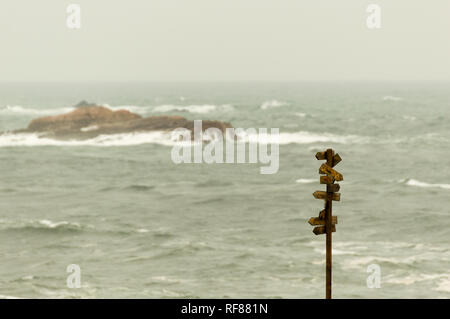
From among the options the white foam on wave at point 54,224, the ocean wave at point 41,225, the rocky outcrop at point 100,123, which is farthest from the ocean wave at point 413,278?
the rocky outcrop at point 100,123

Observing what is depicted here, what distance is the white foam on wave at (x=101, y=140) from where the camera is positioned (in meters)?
72.2

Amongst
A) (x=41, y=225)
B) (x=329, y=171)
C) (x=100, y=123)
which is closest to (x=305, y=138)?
(x=100, y=123)

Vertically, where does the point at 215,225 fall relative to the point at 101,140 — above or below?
below

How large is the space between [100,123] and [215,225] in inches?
1770

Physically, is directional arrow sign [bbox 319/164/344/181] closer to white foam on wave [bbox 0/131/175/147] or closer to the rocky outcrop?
white foam on wave [bbox 0/131/175/147]

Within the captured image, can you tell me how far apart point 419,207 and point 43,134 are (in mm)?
45438

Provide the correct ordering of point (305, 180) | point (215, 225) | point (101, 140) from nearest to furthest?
1. point (215, 225)
2. point (305, 180)
3. point (101, 140)

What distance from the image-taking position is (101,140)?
7338 centimetres

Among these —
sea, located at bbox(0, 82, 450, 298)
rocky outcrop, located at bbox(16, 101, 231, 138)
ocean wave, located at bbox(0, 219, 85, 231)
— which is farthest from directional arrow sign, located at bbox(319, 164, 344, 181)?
rocky outcrop, located at bbox(16, 101, 231, 138)

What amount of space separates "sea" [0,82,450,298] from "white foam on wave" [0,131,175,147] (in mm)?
3947

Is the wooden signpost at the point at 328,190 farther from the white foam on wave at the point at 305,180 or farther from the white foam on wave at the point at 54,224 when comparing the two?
the white foam on wave at the point at 305,180

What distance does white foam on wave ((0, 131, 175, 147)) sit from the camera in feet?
237

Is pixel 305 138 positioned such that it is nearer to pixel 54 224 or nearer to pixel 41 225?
pixel 54 224
